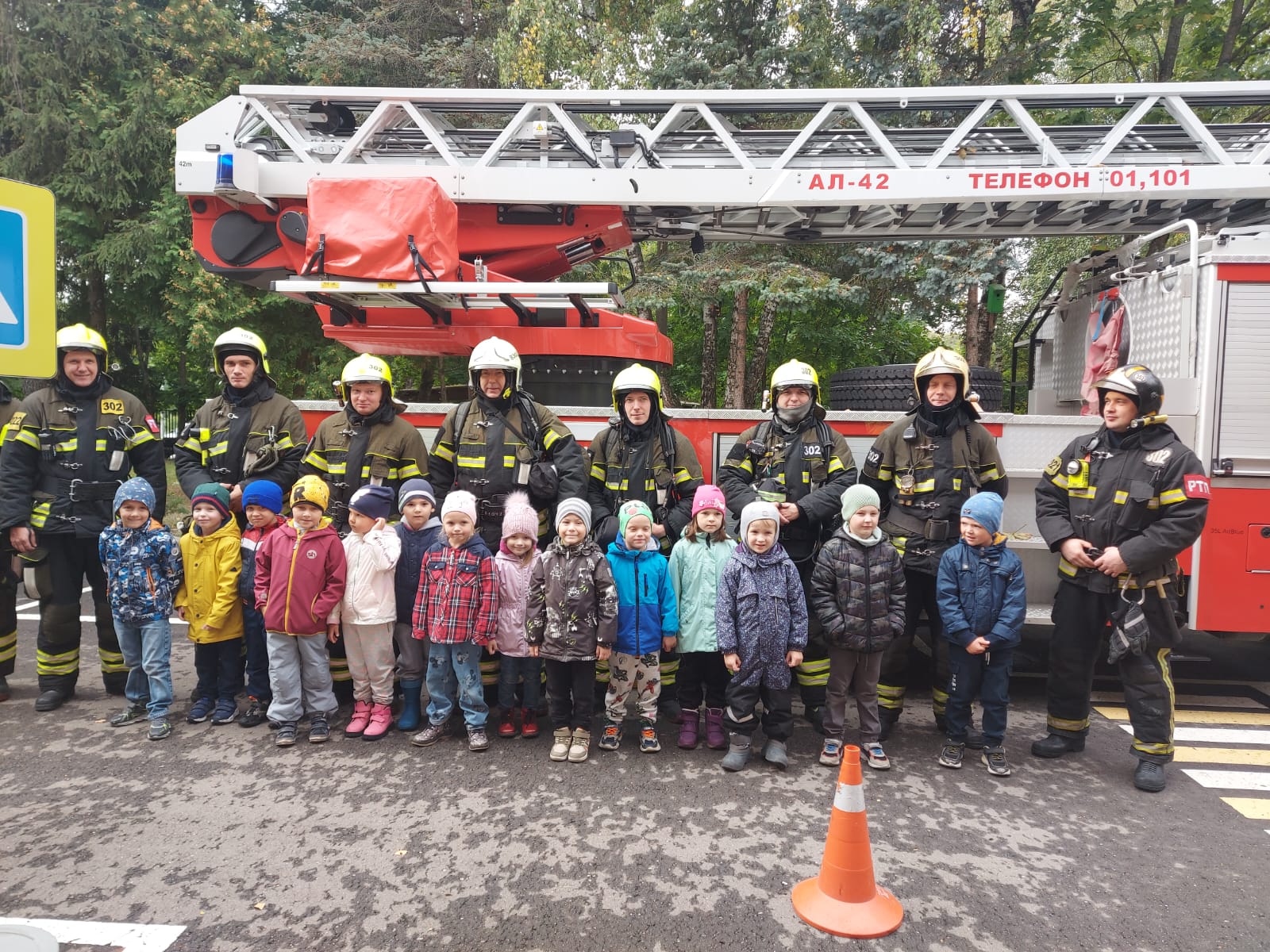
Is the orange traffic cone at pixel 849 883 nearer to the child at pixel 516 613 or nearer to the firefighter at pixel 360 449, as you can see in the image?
the child at pixel 516 613

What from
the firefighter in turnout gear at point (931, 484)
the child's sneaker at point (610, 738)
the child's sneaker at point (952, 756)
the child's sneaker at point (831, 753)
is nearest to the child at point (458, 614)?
the child's sneaker at point (610, 738)

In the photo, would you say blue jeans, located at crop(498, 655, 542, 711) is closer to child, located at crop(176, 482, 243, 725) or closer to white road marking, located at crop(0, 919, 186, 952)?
child, located at crop(176, 482, 243, 725)

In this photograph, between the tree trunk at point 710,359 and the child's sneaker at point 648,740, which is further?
the tree trunk at point 710,359

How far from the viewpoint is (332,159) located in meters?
4.89

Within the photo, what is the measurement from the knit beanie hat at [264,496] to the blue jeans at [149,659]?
824mm

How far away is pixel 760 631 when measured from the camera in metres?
3.51

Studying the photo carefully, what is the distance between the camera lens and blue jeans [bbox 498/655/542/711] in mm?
3791

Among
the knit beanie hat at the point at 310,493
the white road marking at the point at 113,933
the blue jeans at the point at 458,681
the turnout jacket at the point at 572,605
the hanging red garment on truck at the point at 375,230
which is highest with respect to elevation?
the hanging red garment on truck at the point at 375,230

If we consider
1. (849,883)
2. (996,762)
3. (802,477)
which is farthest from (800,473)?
(849,883)

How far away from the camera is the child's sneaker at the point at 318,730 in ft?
12.3

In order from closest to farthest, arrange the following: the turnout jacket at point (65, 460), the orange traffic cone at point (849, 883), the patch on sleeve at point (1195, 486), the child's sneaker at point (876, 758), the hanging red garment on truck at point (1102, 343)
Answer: the orange traffic cone at point (849, 883) < the patch on sleeve at point (1195, 486) < the child's sneaker at point (876, 758) < the turnout jacket at point (65, 460) < the hanging red garment on truck at point (1102, 343)

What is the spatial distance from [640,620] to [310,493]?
189 centimetres

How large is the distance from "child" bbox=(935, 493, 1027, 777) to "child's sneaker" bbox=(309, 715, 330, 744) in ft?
10.5

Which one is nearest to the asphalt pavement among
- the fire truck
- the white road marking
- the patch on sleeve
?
the white road marking
